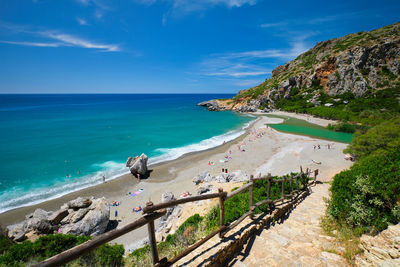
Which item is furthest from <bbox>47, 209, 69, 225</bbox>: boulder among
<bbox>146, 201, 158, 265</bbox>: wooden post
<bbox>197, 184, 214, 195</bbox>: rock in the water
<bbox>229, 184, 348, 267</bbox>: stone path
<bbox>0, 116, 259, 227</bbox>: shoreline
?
<bbox>229, 184, 348, 267</bbox>: stone path

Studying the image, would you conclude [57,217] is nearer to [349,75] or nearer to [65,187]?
[65,187]

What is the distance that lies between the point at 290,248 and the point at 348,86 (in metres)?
91.8

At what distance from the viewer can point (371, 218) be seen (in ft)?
16.4

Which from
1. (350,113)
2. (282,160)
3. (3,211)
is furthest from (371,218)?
(350,113)

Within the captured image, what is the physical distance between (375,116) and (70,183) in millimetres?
63114

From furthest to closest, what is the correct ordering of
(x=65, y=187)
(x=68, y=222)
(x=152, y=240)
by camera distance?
(x=65, y=187) < (x=68, y=222) < (x=152, y=240)

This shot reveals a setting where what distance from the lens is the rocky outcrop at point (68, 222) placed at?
11781mm

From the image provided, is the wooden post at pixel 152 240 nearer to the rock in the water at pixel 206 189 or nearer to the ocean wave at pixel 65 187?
the rock in the water at pixel 206 189

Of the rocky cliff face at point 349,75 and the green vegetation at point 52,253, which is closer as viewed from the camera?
the green vegetation at point 52,253

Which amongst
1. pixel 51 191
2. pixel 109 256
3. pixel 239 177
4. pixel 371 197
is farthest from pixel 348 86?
pixel 51 191

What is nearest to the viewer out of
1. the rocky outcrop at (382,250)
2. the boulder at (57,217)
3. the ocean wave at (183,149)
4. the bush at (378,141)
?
the rocky outcrop at (382,250)

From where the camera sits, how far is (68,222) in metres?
12.7

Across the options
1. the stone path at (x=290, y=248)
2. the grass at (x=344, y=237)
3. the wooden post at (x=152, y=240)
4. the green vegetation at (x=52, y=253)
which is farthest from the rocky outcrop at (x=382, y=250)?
the green vegetation at (x=52, y=253)

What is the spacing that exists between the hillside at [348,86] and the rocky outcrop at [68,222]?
194 feet
